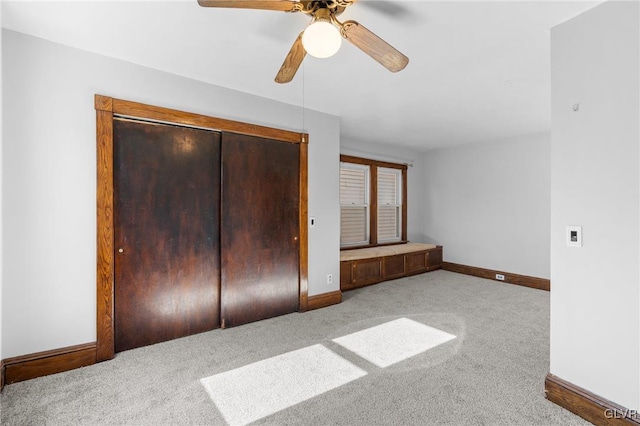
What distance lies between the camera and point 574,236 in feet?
6.08

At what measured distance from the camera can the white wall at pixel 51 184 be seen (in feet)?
7.05

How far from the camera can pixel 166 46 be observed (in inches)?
91.4

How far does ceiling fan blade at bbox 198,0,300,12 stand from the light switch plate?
2.06 meters

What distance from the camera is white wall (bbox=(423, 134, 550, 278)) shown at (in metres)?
4.86

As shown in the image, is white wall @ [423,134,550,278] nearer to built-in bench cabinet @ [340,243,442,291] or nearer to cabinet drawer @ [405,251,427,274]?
built-in bench cabinet @ [340,243,442,291]

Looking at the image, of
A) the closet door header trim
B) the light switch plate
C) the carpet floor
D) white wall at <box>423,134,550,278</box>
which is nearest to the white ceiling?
the closet door header trim

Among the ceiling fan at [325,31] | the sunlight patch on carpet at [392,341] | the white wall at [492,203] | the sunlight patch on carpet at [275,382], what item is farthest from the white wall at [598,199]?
the white wall at [492,203]

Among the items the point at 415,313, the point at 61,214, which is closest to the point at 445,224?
the point at 415,313

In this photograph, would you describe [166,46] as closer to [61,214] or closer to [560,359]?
[61,214]

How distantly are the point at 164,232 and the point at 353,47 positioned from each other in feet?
7.43

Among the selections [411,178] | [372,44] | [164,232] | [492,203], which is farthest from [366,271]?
[372,44]

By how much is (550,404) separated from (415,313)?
1681 millimetres

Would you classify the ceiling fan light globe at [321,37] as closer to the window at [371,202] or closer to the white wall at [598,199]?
the white wall at [598,199]

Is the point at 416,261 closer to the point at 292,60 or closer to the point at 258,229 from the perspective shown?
the point at 258,229
